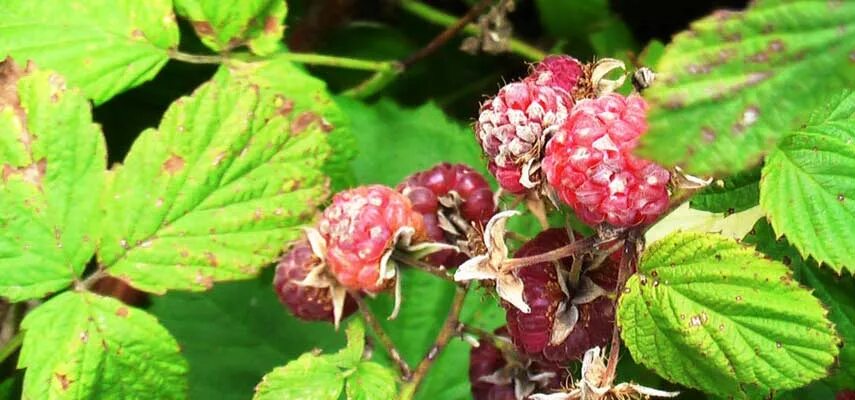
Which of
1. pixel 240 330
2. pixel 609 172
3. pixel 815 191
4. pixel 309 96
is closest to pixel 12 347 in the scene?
A: pixel 240 330

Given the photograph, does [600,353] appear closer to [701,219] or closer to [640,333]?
[640,333]

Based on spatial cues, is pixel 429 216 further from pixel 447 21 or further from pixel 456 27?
pixel 447 21

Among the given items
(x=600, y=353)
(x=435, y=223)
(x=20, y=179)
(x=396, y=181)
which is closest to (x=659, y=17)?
(x=396, y=181)

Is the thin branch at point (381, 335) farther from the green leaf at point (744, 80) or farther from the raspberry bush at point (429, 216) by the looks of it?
the green leaf at point (744, 80)

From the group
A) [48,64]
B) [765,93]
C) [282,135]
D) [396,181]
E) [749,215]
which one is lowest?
[396,181]

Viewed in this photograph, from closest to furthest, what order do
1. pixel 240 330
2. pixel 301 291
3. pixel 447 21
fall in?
pixel 301 291, pixel 240 330, pixel 447 21

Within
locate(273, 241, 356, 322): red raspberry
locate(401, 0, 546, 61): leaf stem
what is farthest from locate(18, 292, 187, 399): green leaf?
locate(401, 0, 546, 61): leaf stem

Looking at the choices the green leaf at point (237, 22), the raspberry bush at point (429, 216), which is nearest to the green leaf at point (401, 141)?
the raspberry bush at point (429, 216)
